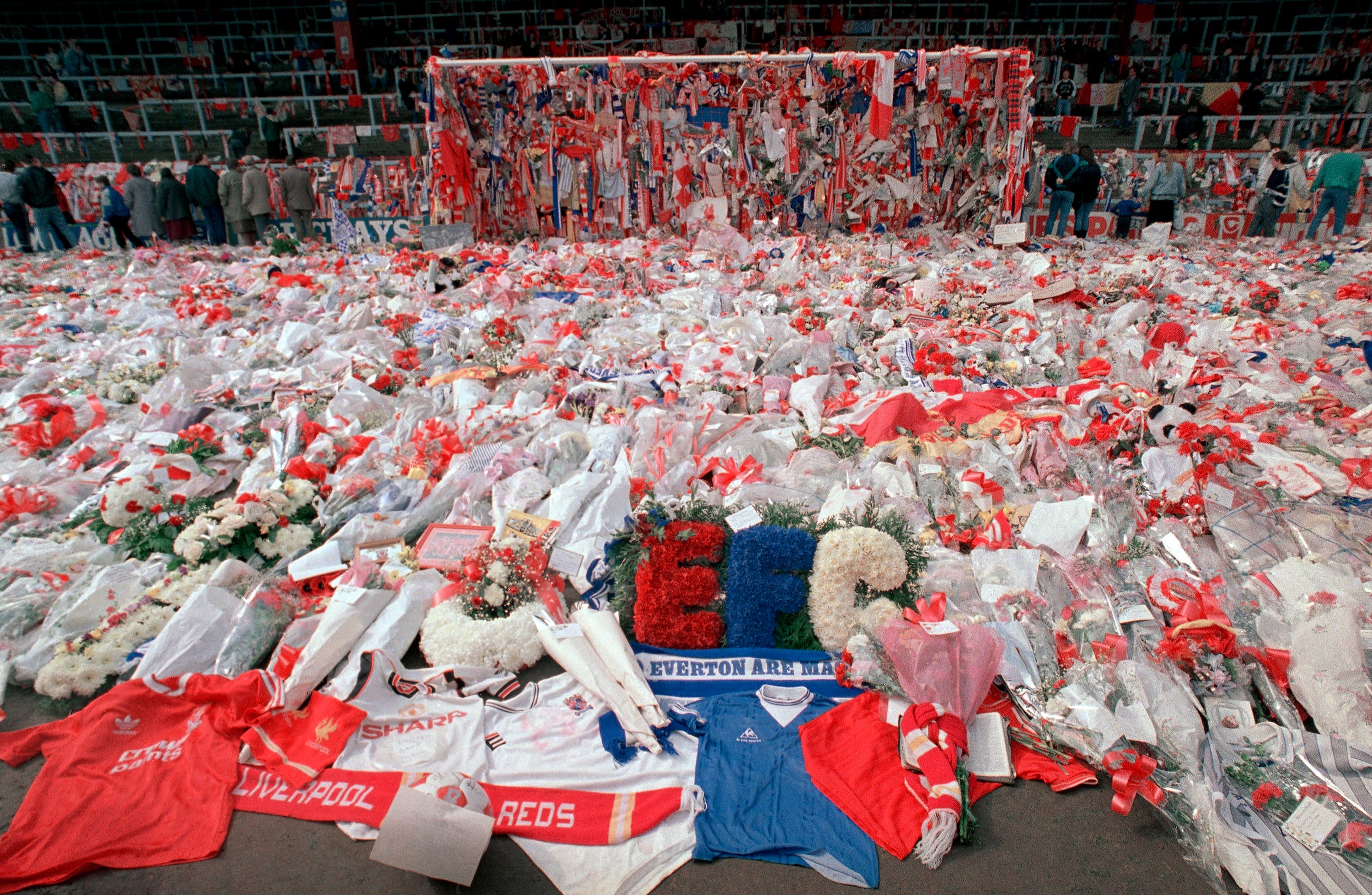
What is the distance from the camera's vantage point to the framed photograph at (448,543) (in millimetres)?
3098

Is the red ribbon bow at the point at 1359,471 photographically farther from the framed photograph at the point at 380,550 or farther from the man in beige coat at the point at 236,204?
the man in beige coat at the point at 236,204

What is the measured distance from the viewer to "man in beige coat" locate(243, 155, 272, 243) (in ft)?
34.9

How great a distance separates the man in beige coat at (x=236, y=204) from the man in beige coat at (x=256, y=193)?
0.06 m

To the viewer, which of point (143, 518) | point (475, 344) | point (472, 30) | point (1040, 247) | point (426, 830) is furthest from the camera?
point (472, 30)

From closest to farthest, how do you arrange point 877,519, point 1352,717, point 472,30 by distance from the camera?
point 1352,717 → point 877,519 → point 472,30

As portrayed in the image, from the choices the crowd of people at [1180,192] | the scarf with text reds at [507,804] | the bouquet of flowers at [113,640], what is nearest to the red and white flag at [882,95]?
the crowd of people at [1180,192]

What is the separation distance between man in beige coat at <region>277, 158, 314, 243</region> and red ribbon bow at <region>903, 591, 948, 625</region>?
1148cm

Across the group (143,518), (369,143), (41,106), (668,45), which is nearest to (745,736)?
(143,518)

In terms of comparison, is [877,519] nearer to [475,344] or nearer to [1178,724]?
[1178,724]

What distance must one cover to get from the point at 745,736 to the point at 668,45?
18.5m

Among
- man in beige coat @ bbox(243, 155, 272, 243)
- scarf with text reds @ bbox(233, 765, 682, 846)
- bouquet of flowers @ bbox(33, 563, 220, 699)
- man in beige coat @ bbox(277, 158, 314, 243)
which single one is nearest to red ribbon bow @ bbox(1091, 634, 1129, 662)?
scarf with text reds @ bbox(233, 765, 682, 846)

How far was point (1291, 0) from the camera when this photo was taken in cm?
1691

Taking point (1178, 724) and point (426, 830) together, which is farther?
point (1178, 724)

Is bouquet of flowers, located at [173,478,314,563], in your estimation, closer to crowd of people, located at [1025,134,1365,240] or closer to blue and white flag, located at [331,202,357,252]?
blue and white flag, located at [331,202,357,252]
